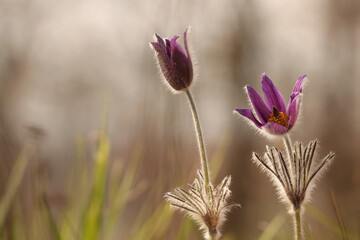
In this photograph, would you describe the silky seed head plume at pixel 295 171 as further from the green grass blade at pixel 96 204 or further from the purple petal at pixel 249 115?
the green grass blade at pixel 96 204

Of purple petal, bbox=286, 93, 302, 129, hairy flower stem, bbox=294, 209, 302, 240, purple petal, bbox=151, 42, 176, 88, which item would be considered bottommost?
hairy flower stem, bbox=294, 209, 302, 240

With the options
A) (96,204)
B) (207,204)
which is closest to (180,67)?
(207,204)

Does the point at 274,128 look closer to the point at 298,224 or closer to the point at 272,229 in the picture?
the point at 298,224

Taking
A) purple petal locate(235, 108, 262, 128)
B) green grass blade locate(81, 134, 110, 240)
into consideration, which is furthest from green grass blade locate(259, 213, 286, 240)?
purple petal locate(235, 108, 262, 128)

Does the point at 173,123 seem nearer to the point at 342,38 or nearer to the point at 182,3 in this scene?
the point at 182,3

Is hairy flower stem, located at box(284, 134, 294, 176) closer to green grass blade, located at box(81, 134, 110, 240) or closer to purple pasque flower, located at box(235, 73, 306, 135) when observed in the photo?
purple pasque flower, located at box(235, 73, 306, 135)

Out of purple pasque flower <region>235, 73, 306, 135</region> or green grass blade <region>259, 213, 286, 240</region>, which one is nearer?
purple pasque flower <region>235, 73, 306, 135</region>

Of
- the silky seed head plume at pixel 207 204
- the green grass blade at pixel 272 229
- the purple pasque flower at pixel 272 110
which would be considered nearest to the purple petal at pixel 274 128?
the purple pasque flower at pixel 272 110
